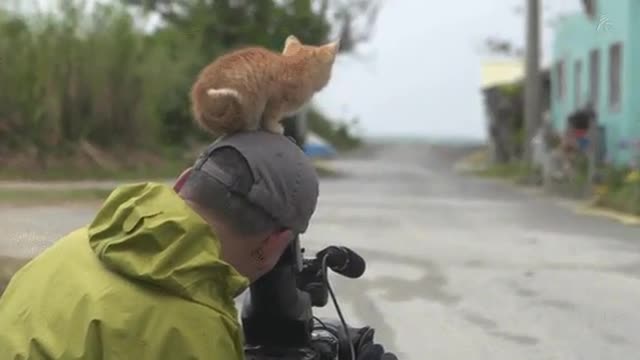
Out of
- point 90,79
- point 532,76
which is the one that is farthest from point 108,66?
point 532,76

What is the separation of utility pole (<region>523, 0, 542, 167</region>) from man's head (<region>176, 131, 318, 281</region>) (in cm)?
2034

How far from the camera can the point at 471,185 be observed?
21.4 meters

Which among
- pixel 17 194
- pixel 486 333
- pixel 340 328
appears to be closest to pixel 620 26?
pixel 486 333

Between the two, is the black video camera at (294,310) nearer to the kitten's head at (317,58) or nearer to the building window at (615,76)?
the kitten's head at (317,58)

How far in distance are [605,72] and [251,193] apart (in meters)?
18.0

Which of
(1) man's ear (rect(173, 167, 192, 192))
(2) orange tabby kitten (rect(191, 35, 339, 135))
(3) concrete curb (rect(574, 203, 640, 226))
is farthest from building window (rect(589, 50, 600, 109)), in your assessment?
(1) man's ear (rect(173, 167, 192, 192))

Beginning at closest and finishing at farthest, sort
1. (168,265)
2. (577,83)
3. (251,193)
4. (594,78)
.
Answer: (168,265) < (251,193) < (594,78) < (577,83)

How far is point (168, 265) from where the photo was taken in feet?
5.49

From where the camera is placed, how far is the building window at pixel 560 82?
Result: 23906 millimetres

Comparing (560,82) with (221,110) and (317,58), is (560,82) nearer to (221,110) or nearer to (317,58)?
(317,58)

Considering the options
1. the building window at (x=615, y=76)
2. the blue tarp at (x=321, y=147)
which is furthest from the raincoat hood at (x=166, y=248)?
the blue tarp at (x=321, y=147)

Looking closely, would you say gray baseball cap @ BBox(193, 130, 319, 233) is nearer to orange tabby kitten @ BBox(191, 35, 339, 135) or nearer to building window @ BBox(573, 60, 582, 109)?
orange tabby kitten @ BBox(191, 35, 339, 135)

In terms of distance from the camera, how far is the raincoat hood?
1.68 metres

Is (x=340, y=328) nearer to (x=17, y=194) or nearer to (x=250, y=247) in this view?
(x=250, y=247)
